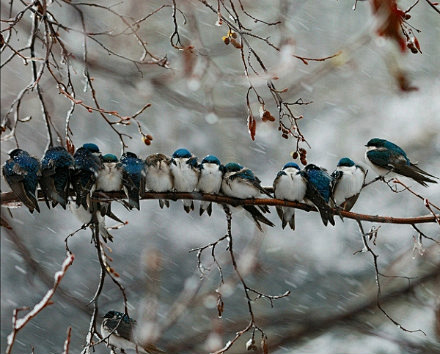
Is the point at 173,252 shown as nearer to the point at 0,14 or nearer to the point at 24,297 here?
the point at 24,297

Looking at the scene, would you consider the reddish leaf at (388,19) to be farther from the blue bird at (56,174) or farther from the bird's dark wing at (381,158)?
the blue bird at (56,174)

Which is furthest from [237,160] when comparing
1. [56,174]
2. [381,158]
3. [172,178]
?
[56,174]

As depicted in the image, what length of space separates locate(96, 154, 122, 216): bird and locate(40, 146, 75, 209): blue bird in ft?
0.55

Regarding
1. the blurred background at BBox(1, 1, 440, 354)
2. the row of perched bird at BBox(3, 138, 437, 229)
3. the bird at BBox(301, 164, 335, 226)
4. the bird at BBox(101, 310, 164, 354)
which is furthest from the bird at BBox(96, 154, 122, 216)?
the blurred background at BBox(1, 1, 440, 354)

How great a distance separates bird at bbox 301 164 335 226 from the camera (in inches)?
121

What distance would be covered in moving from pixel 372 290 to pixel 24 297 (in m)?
3.38

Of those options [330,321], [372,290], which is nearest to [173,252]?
[372,290]

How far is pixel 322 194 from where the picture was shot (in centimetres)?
315

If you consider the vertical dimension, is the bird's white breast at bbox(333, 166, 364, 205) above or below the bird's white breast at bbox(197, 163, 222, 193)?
above

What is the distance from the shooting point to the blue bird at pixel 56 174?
9.38 feet

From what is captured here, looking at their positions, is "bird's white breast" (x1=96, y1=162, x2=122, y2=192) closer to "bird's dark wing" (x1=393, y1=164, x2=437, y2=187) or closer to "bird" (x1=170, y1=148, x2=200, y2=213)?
"bird" (x1=170, y1=148, x2=200, y2=213)

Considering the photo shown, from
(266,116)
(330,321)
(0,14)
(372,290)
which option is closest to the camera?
(266,116)

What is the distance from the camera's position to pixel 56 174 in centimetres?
289

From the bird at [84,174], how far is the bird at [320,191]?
91 centimetres
